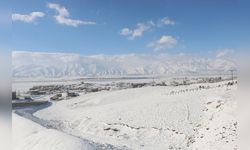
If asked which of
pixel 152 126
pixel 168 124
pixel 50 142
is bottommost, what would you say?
pixel 152 126

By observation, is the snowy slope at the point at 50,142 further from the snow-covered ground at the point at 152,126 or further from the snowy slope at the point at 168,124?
the snowy slope at the point at 168,124

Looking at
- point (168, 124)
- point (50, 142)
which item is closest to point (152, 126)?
point (168, 124)

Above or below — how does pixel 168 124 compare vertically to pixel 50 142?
below

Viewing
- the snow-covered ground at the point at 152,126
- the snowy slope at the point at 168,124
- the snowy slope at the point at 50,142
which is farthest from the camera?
the snowy slope at the point at 50,142

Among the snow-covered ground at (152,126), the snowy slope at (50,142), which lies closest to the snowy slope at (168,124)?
the snow-covered ground at (152,126)

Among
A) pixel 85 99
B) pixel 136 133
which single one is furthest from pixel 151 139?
pixel 85 99

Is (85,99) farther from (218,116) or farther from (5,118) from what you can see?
(5,118)

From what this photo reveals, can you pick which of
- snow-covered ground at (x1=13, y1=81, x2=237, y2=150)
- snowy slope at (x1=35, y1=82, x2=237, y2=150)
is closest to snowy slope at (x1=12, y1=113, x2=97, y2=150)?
snow-covered ground at (x1=13, y1=81, x2=237, y2=150)

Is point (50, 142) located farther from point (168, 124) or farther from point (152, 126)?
point (168, 124)

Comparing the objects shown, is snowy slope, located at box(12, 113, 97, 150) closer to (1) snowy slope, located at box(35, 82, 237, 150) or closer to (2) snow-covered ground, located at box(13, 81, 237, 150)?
Result: (2) snow-covered ground, located at box(13, 81, 237, 150)
